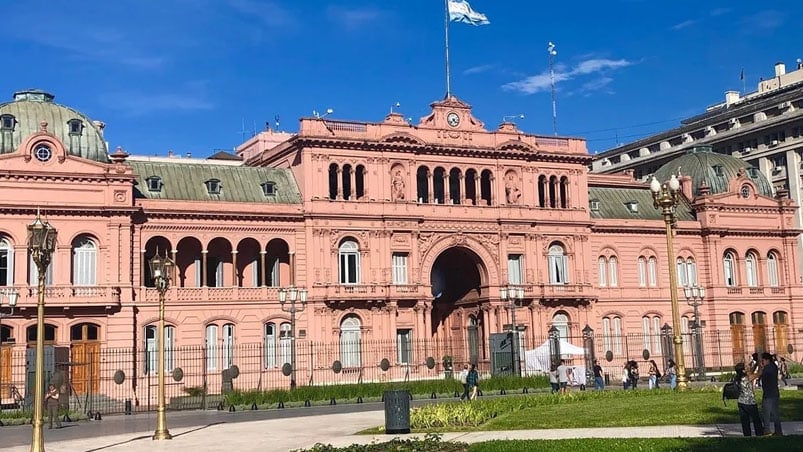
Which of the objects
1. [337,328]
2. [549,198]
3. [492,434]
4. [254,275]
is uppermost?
[549,198]

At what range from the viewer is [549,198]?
6675 centimetres

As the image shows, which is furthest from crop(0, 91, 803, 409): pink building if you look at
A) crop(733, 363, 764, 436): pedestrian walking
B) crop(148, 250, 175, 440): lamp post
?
crop(733, 363, 764, 436): pedestrian walking

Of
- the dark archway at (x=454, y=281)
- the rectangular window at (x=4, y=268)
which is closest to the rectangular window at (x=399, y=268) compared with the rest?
the dark archway at (x=454, y=281)

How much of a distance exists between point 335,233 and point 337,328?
603 cm

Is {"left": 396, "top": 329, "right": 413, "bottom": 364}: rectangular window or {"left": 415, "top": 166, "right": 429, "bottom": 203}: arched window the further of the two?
{"left": 415, "top": 166, "right": 429, "bottom": 203}: arched window

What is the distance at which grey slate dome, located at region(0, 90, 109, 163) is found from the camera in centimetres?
5306

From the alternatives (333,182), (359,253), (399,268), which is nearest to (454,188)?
(399,268)

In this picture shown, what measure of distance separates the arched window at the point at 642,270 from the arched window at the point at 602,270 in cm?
324

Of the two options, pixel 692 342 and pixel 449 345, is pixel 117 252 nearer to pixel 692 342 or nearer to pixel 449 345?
pixel 449 345

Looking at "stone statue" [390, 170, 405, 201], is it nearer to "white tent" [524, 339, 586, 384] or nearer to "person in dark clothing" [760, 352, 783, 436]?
"white tent" [524, 339, 586, 384]

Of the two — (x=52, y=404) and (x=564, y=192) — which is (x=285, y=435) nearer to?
(x=52, y=404)

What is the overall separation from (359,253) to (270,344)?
818 centimetres

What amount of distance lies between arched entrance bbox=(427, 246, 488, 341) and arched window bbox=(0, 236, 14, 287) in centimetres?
2722

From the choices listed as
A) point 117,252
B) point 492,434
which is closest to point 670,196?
point 492,434
